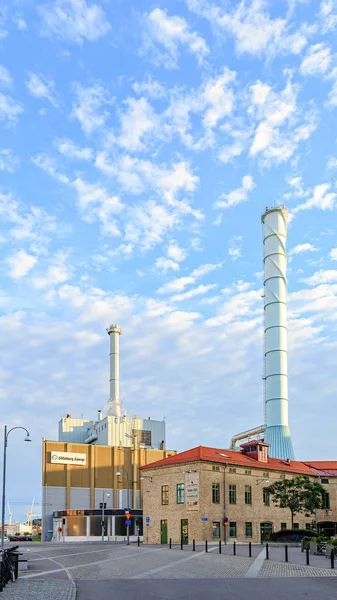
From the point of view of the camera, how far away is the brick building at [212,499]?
2297 inches

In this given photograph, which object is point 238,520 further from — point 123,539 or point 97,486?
point 97,486

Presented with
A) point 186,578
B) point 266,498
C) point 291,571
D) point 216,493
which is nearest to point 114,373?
point 266,498

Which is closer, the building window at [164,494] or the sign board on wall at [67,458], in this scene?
the building window at [164,494]

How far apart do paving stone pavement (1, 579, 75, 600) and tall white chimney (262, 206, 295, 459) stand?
240 ft

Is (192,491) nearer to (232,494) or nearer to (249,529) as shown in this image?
(232,494)

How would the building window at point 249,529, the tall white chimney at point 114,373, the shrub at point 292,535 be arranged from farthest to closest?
the tall white chimney at point 114,373, the building window at point 249,529, the shrub at point 292,535

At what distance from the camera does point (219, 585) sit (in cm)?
2123

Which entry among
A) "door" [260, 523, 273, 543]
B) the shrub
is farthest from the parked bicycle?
"door" [260, 523, 273, 543]

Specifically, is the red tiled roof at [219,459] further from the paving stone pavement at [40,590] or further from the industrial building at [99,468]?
the paving stone pavement at [40,590]

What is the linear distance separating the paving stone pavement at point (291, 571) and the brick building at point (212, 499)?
2846 centimetres

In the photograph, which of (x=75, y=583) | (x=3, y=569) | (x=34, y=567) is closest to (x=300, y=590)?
(x=75, y=583)

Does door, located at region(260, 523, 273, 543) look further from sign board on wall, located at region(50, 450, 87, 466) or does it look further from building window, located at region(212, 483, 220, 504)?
sign board on wall, located at region(50, 450, 87, 466)

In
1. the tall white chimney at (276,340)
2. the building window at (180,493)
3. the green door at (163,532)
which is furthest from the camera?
the tall white chimney at (276,340)

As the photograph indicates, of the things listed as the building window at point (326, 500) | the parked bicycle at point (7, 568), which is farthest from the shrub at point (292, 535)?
the parked bicycle at point (7, 568)
